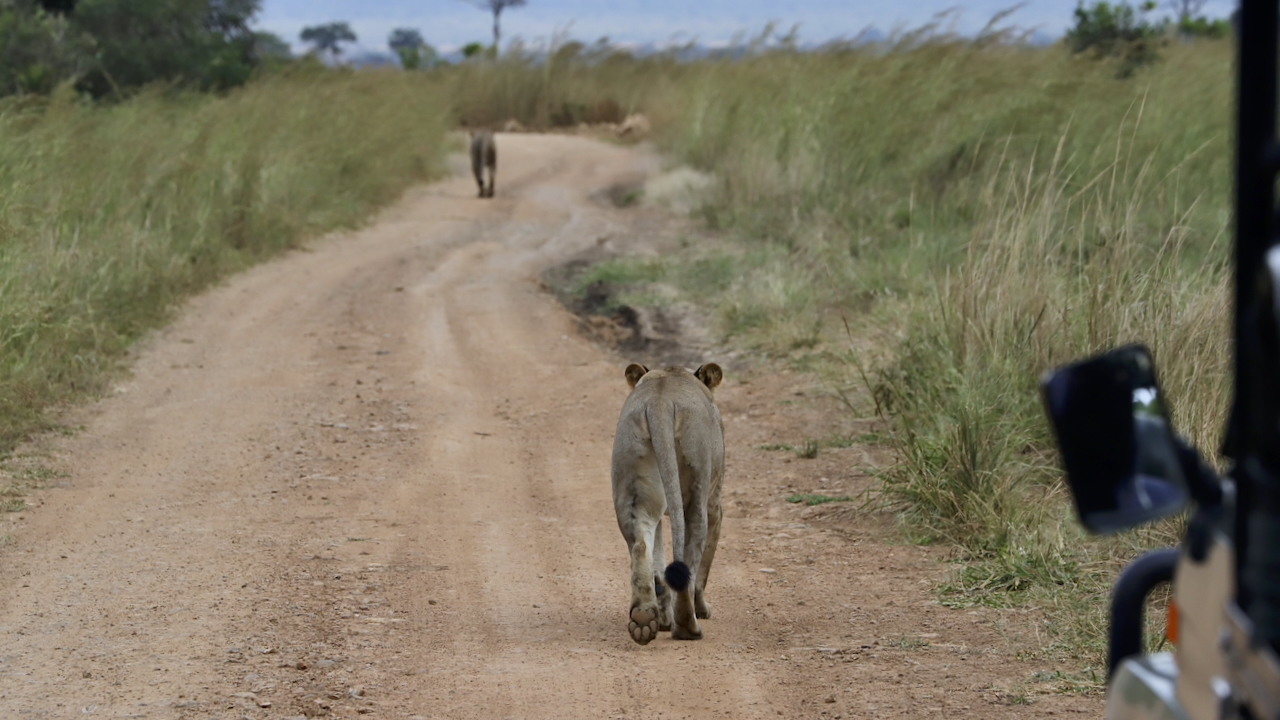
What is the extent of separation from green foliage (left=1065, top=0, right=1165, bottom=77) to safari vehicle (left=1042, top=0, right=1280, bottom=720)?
49.7ft

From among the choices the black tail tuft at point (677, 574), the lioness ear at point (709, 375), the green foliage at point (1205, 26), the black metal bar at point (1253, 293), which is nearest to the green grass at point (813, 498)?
the lioness ear at point (709, 375)

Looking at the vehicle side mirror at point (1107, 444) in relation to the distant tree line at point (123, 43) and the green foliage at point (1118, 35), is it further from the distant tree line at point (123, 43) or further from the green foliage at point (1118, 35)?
the distant tree line at point (123, 43)

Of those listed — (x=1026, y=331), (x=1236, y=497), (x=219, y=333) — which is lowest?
(x=219, y=333)

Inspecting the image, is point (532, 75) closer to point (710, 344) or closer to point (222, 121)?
point (222, 121)

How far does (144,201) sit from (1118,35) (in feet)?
44.8

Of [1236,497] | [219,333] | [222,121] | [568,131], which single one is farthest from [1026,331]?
[568,131]

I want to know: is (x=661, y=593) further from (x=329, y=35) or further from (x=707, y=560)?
(x=329, y=35)

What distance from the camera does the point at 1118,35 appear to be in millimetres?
19203

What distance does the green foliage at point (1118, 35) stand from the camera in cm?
1681

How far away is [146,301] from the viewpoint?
11562 mm

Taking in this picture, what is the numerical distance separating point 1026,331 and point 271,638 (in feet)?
14.1

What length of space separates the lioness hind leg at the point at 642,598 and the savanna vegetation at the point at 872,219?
1440mm

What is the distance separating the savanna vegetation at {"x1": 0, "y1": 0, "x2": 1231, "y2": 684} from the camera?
615 centimetres

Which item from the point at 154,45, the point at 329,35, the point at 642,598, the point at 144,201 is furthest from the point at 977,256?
the point at 329,35
